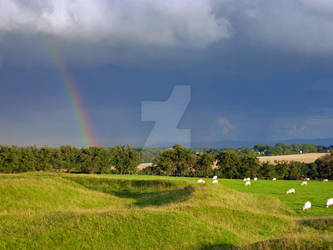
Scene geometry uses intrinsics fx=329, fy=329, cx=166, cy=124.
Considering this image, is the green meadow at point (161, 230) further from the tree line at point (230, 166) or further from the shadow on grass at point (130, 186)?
the tree line at point (230, 166)

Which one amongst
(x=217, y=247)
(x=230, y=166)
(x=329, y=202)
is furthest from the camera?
(x=230, y=166)

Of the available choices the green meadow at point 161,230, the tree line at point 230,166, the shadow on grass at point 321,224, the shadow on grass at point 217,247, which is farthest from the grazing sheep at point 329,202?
the tree line at point 230,166

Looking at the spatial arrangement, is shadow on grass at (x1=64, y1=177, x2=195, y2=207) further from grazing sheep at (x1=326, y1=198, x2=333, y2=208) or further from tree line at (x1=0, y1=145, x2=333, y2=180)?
tree line at (x1=0, y1=145, x2=333, y2=180)

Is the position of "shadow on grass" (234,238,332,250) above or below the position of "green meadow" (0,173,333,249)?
above

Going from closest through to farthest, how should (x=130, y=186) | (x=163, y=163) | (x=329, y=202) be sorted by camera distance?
(x=329, y=202) < (x=130, y=186) < (x=163, y=163)

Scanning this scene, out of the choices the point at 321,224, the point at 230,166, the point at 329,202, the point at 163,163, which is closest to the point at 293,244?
the point at 321,224

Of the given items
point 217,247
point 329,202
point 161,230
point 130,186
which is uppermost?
point 161,230

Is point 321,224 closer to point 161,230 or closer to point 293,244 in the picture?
point 161,230

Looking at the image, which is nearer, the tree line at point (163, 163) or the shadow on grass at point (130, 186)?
the shadow on grass at point (130, 186)

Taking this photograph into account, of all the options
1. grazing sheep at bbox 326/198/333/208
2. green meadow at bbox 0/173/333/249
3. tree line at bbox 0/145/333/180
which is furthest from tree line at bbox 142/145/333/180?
green meadow at bbox 0/173/333/249

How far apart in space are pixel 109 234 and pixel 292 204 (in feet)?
81.1

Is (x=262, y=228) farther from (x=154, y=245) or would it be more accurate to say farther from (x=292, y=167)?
(x=292, y=167)

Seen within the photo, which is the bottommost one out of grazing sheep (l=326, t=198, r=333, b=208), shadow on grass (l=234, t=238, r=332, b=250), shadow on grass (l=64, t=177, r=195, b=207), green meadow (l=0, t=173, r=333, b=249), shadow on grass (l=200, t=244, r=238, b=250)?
shadow on grass (l=64, t=177, r=195, b=207)

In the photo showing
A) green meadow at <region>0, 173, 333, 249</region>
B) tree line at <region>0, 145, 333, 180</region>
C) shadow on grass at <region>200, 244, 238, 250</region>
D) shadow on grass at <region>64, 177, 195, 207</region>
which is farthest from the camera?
tree line at <region>0, 145, 333, 180</region>
